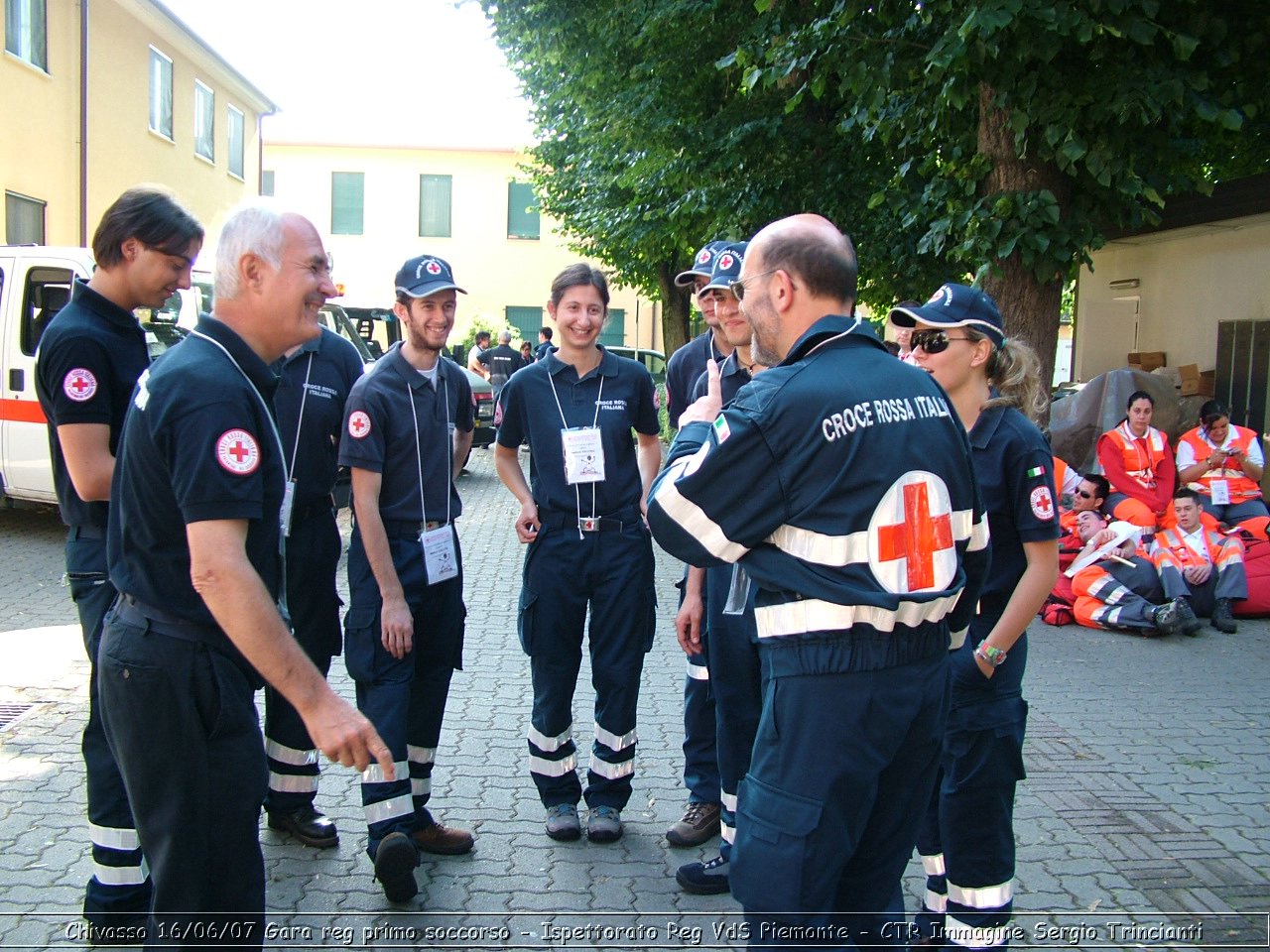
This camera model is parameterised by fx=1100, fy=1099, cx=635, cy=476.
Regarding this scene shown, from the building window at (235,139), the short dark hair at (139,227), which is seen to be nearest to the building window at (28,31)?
the building window at (235,139)

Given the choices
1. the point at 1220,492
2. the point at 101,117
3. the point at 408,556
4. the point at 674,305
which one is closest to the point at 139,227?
the point at 408,556

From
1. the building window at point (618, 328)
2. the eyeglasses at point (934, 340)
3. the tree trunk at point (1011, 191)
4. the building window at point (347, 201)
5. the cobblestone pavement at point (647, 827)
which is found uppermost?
the building window at point (347, 201)

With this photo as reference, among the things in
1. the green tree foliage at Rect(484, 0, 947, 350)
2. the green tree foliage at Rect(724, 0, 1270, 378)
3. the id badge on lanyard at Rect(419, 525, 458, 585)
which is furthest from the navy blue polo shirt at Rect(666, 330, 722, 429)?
the green tree foliage at Rect(484, 0, 947, 350)

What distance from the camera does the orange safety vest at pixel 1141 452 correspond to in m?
9.48

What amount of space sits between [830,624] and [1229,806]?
3748mm

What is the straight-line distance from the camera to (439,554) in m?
4.25

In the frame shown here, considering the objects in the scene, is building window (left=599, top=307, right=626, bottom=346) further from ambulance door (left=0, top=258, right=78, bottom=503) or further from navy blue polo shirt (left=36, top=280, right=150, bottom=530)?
navy blue polo shirt (left=36, top=280, right=150, bottom=530)

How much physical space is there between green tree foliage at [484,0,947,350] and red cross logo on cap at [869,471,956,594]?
9658 mm

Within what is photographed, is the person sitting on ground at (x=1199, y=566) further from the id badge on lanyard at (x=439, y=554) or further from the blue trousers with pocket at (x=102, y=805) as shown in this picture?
the blue trousers with pocket at (x=102, y=805)

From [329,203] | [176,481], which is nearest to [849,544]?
[176,481]

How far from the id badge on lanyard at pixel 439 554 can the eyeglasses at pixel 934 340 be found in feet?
6.41

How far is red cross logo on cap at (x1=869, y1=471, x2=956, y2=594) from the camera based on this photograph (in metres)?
2.42

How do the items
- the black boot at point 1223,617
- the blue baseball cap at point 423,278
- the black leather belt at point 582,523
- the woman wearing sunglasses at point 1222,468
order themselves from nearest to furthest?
the blue baseball cap at point 423,278 → the black leather belt at point 582,523 → the black boot at point 1223,617 → the woman wearing sunglasses at point 1222,468

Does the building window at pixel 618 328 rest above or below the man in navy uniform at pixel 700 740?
above
